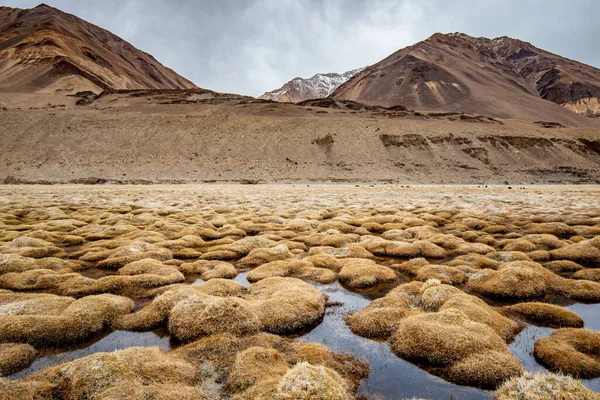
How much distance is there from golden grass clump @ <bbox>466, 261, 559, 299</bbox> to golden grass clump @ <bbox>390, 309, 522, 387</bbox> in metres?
2.73

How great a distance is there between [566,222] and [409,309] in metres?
15.8

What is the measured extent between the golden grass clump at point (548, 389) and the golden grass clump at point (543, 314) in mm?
3380

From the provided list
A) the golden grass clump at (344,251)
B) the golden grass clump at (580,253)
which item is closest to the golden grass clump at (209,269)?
the golden grass clump at (344,251)

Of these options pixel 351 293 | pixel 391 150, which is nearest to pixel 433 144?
pixel 391 150

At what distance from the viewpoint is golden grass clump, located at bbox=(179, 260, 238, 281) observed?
33.9ft

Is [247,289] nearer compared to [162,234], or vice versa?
[247,289]

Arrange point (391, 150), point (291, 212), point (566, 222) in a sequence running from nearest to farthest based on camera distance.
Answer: point (566, 222) < point (291, 212) < point (391, 150)

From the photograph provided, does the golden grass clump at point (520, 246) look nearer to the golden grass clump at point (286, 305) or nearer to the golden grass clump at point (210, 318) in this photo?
the golden grass clump at point (286, 305)

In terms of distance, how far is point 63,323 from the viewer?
6.57 metres

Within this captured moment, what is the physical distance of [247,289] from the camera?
9055 mm

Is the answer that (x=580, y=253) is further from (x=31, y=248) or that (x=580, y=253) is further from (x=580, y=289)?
(x=31, y=248)

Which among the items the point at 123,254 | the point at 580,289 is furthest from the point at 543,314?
the point at 123,254

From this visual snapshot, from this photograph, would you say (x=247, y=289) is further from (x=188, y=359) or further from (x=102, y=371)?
(x=102, y=371)

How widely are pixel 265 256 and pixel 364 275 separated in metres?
3.98
